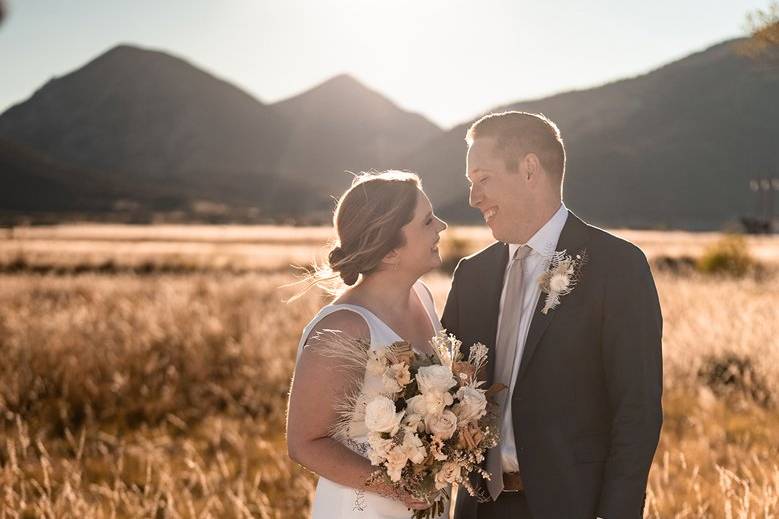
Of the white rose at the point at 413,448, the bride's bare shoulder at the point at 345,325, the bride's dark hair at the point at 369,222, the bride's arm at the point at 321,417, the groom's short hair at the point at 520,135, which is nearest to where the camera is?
the white rose at the point at 413,448

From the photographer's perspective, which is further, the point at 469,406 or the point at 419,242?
the point at 419,242

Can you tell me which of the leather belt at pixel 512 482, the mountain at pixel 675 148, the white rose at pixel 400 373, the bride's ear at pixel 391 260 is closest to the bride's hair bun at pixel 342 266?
the bride's ear at pixel 391 260

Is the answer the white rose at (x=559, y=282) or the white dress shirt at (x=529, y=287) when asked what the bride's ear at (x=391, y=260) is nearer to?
the white dress shirt at (x=529, y=287)

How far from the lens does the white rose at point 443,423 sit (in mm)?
2756

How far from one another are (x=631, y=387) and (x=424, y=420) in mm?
821

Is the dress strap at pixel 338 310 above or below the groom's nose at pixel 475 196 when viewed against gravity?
below

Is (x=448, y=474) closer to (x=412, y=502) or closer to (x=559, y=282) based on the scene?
(x=412, y=502)

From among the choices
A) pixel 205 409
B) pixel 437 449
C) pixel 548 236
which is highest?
pixel 548 236

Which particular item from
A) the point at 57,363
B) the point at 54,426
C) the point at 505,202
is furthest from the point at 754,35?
the point at 57,363

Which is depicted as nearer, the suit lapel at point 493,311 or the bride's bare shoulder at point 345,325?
the bride's bare shoulder at point 345,325

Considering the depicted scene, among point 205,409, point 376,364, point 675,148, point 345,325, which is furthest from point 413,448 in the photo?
point 675,148

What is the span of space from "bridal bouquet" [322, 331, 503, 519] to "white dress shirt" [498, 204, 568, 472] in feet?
1.22

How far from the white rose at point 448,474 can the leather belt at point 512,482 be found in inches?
22.3

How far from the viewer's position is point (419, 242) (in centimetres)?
360
